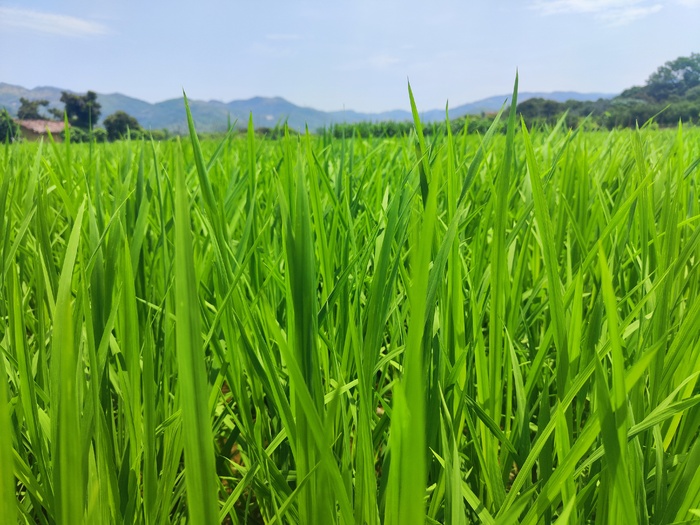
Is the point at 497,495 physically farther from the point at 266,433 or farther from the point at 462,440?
the point at 266,433

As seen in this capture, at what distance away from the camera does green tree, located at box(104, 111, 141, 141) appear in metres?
1.50

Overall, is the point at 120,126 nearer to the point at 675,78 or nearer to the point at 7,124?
the point at 7,124

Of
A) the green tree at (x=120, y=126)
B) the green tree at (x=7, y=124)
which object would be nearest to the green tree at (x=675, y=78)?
the green tree at (x=120, y=126)

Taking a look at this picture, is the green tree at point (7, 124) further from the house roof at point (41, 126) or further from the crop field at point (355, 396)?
the crop field at point (355, 396)

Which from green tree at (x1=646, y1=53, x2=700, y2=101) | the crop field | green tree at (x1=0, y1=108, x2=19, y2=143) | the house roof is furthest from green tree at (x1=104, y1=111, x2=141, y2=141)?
green tree at (x1=646, y1=53, x2=700, y2=101)

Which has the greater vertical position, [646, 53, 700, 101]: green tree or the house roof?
[646, 53, 700, 101]: green tree

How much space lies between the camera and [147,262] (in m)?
0.76

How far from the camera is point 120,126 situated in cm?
3006

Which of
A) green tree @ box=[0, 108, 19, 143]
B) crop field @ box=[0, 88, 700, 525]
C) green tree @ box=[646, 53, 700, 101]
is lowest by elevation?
crop field @ box=[0, 88, 700, 525]

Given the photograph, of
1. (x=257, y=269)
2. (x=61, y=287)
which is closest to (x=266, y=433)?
(x=257, y=269)

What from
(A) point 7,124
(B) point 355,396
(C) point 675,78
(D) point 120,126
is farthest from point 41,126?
(C) point 675,78

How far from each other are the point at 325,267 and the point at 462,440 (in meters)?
0.22

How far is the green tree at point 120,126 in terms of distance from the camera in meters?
1.50

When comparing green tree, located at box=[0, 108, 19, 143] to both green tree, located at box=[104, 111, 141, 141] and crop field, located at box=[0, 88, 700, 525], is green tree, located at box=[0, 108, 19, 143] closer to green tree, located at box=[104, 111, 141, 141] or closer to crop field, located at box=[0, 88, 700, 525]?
green tree, located at box=[104, 111, 141, 141]
